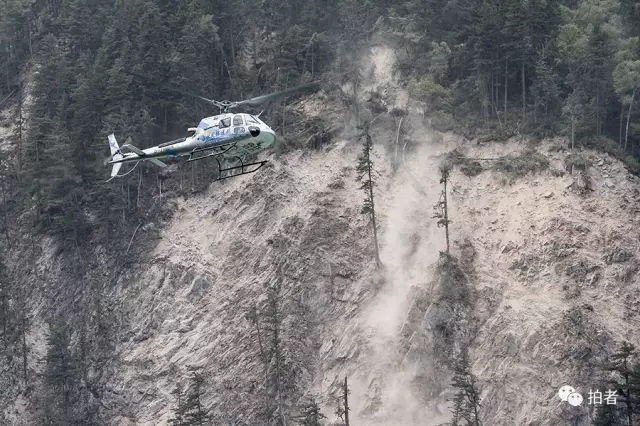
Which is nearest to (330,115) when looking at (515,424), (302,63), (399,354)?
(302,63)

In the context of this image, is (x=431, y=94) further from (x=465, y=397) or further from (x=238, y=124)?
(x=238, y=124)

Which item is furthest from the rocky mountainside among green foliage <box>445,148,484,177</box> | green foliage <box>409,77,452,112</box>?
green foliage <box>409,77,452,112</box>

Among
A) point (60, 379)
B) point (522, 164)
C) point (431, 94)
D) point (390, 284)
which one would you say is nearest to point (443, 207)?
point (390, 284)

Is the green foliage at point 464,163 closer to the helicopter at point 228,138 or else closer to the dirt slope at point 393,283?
the dirt slope at point 393,283

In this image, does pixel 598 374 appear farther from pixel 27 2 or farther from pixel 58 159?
pixel 27 2

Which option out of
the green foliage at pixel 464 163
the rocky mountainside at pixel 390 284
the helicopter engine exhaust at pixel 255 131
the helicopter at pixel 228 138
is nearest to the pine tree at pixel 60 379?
the rocky mountainside at pixel 390 284

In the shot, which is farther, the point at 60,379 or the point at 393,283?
the point at 393,283
